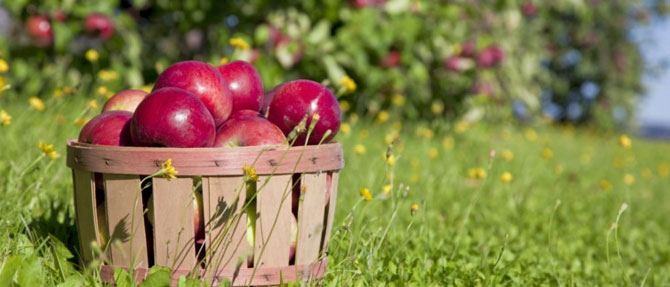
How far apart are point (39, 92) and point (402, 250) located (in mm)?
3878

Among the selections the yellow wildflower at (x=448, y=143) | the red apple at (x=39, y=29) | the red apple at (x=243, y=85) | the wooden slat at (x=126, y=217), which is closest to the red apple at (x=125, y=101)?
the red apple at (x=243, y=85)

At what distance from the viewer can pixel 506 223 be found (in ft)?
12.7

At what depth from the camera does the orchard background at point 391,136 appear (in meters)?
2.56

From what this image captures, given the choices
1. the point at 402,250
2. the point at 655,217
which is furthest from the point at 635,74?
the point at 402,250

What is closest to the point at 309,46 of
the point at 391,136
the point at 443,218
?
the point at 391,136

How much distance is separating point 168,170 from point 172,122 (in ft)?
0.55

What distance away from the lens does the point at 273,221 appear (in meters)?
2.08

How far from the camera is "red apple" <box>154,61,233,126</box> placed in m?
2.20

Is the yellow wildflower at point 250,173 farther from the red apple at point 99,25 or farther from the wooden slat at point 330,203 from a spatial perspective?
the red apple at point 99,25

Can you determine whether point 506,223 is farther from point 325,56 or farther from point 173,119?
point 173,119

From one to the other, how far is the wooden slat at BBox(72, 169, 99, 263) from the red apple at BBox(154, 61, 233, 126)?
0.32m

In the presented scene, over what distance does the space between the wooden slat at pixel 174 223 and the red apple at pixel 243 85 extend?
0.45 m

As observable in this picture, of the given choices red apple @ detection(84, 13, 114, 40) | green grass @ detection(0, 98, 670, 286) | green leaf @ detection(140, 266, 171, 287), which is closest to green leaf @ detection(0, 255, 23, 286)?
green grass @ detection(0, 98, 670, 286)

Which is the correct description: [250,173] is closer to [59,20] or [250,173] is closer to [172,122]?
[172,122]
